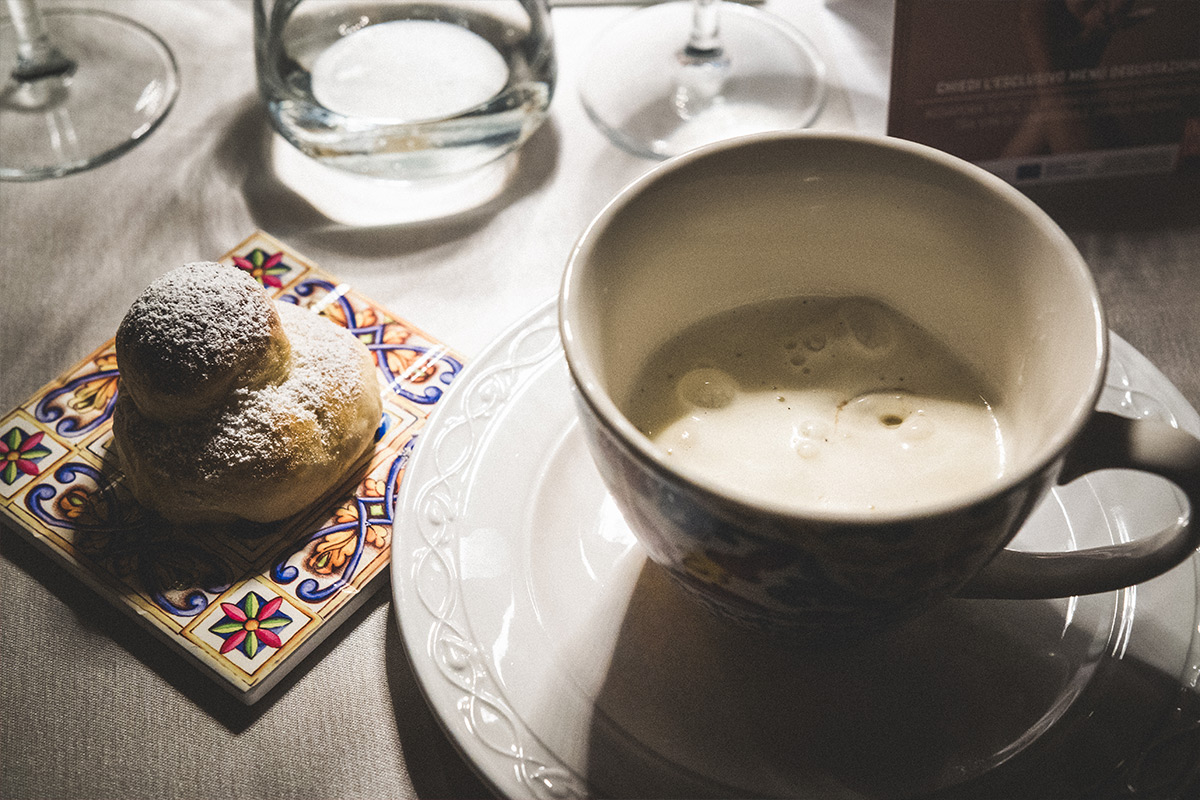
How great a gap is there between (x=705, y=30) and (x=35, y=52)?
61 cm

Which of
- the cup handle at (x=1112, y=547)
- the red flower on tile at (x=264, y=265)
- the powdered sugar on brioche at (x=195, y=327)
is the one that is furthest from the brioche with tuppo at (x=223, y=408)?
the cup handle at (x=1112, y=547)

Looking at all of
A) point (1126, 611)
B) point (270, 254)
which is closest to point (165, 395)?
point (270, 254)

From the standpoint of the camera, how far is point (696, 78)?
916 mm

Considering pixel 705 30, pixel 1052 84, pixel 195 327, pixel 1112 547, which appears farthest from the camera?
pixel 705 30

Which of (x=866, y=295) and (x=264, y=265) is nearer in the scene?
(x=866, y=295)

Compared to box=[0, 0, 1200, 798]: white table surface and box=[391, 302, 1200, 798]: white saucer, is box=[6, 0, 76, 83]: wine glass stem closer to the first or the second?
box=[0, 0, 1200, 798]: white table surface

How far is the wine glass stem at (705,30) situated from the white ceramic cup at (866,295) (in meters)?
0.38

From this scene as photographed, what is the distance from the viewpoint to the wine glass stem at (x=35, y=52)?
3.11 feet

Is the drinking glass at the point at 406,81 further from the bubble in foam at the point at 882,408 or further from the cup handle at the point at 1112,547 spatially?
the cup handle at the point at 1112,547

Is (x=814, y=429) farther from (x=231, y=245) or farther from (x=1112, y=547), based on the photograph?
(x=231, y=245)

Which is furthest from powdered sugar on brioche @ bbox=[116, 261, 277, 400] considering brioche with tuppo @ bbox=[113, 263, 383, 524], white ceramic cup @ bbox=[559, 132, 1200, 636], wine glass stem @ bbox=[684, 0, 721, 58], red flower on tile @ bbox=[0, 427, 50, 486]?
wine glass stem @ bbox=[684, 0, 721, 58]

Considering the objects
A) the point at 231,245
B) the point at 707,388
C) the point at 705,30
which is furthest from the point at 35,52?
the point at 707,388

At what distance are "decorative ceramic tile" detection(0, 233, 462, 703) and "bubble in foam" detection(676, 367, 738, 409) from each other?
190 millimetres

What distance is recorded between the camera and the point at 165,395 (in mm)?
574
